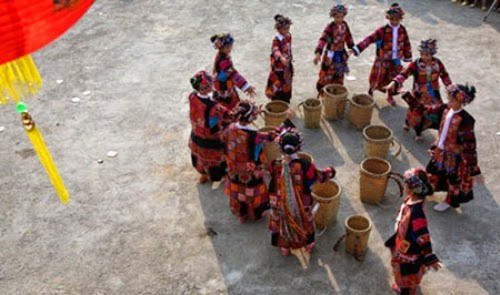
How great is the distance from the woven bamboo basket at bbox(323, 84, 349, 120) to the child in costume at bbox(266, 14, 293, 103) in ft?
2.01

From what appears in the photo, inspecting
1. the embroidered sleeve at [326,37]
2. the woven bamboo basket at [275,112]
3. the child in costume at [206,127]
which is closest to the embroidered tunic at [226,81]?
the woven bamboo basket at [275,112]

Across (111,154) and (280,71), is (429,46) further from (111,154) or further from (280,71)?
(111,154)

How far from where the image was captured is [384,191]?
21.0ft

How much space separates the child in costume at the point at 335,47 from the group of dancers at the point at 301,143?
2 centimetres

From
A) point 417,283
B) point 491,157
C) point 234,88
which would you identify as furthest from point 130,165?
point 491,157

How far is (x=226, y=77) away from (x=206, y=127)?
118 centimetres

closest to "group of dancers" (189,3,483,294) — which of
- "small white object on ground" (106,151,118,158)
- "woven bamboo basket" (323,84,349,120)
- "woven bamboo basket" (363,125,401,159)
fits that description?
"woven bamboo basket" (323,84,349,120)

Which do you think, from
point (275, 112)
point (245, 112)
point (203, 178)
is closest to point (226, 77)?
point (275, 112)

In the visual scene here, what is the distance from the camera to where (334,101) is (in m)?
7.96

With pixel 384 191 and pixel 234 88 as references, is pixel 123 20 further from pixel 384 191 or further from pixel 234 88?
pixel 384 191

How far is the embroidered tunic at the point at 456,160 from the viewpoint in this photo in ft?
18.9

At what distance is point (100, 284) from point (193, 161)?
2.01 m

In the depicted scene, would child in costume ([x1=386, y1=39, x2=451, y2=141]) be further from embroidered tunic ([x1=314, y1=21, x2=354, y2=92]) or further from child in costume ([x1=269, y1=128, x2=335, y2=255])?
child in costume ([x1=269, y1=128, x2=335, y2=255])

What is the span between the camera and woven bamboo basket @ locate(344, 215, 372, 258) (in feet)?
18.1
